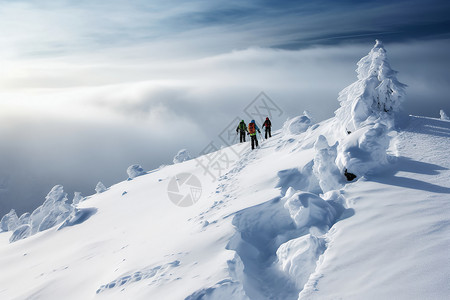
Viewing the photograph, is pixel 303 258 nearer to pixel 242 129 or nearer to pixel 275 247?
pixel 275 247

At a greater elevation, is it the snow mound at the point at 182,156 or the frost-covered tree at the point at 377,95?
the frost-covered tree at the point at 377,95

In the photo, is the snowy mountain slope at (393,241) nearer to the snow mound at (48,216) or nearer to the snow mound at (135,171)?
the snow mound at (48,216)

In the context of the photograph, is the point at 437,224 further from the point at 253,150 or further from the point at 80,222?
the point at 80,222

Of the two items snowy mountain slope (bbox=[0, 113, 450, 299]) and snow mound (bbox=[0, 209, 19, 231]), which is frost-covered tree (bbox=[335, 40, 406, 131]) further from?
snow mound (bbox=[0, 209, 19, 231])

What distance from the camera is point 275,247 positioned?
29.7 ft

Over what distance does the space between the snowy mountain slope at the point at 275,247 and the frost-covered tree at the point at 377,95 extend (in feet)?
4.96

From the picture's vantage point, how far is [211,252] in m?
8.77

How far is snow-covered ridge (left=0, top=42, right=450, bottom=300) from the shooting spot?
242 inches

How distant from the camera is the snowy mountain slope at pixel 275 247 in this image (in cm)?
595

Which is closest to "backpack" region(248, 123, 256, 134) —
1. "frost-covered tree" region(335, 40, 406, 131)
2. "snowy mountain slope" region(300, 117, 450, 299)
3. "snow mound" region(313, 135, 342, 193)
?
"frost-covered tree" region(335, 40, 406, 131)

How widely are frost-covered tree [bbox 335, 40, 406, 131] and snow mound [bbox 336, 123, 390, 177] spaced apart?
146 inches

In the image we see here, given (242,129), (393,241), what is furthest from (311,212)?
(242,129)

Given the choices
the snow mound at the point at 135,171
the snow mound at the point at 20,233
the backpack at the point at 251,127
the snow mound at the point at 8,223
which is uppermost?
the backpack at the point at 251,127

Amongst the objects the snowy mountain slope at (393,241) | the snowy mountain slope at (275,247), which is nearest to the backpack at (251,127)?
the snowy mountain slope at (275,247)
